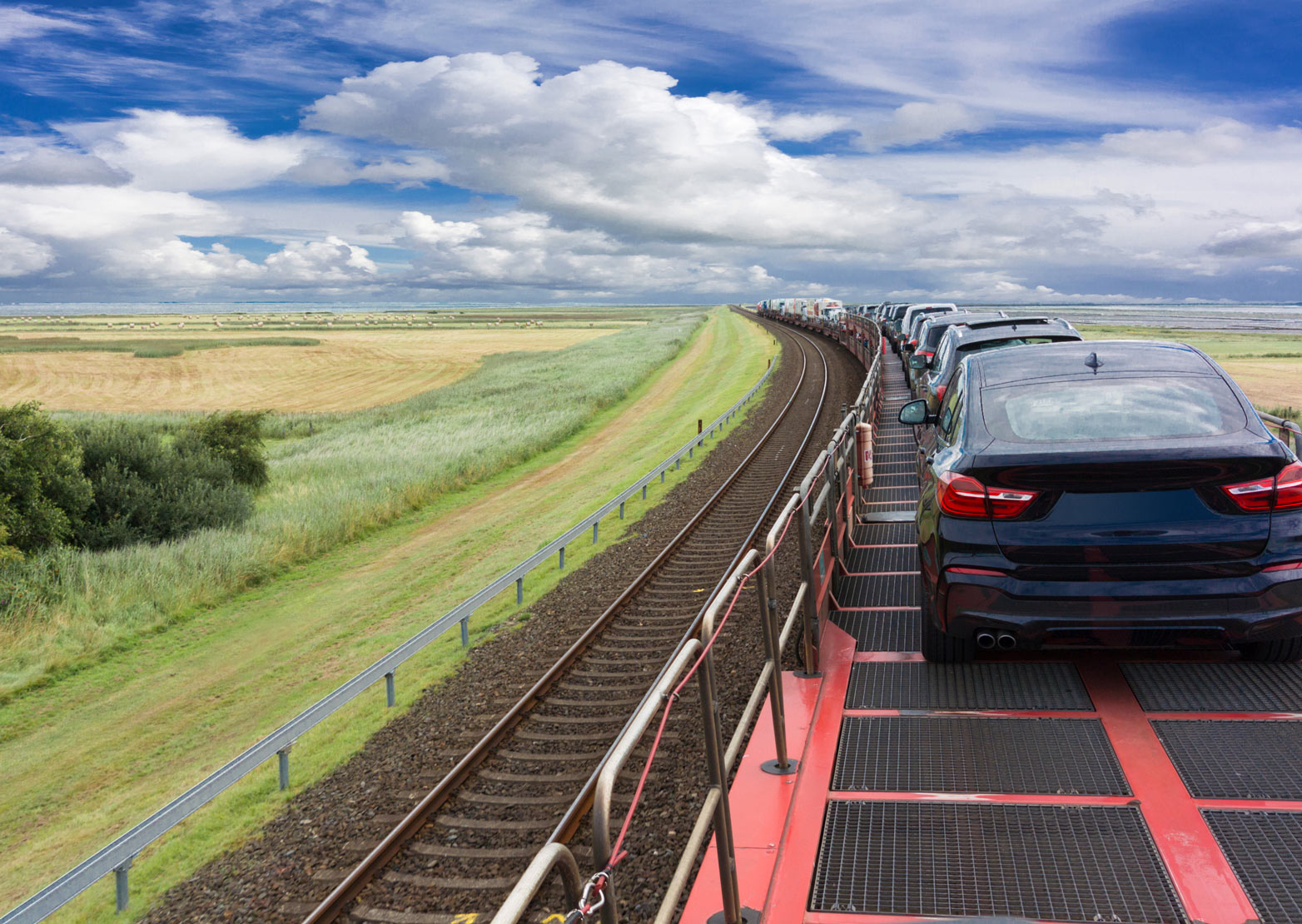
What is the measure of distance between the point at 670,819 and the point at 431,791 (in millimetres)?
2005

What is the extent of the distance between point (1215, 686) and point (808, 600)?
7.85ft

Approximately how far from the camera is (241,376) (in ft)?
218

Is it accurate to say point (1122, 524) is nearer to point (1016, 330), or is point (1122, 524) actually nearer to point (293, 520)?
point (1016, 330)

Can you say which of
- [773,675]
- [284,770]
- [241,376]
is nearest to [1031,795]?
[773,675]

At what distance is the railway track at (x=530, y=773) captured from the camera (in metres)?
5.56

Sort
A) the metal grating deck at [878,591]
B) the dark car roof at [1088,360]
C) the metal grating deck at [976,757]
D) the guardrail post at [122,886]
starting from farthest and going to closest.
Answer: the metal grating deck at [878,591] → the guardrail post at [122,886] → the dark car roof at [1088,360] → the metal grating deck at [976,757]

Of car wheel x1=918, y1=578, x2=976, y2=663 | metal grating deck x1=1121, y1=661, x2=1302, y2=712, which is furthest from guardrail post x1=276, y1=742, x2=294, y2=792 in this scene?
metal grating deck x1=1121, y1=661, x2=1302, y2=712

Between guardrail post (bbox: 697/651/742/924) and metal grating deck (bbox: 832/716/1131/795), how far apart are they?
1242mm

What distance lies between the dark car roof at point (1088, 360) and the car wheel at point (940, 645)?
157 centimetres

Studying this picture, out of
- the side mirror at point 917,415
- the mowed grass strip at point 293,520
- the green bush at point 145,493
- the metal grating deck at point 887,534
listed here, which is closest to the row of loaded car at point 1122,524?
the side mirror at point 917,415

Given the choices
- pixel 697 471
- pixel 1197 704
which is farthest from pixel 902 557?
pixel 697 471

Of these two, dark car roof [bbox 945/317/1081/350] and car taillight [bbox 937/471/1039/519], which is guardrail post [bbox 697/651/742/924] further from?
dark car roof [bbox 945/317/1081/350]

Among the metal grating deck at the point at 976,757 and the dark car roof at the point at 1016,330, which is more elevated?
the dark car roof at the point at 1016,330

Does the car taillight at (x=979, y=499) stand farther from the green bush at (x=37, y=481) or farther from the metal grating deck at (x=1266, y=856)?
the green bush at (x=37, y=481)
